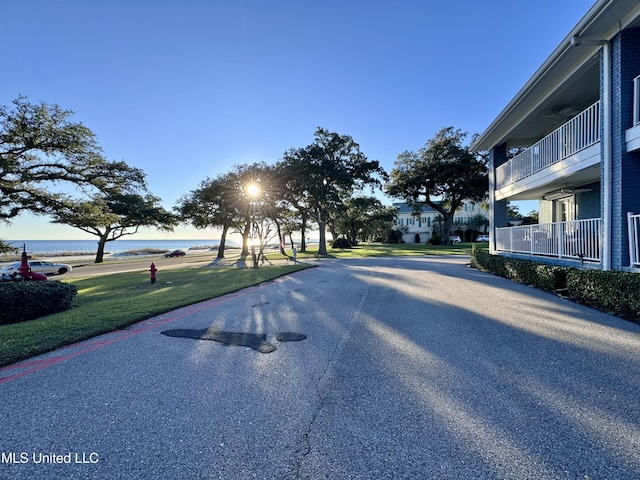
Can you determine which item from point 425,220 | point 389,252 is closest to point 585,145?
point 389,252

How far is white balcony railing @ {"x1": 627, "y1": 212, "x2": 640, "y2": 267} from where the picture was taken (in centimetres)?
611

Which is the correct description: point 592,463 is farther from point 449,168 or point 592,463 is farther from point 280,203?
point 449,168

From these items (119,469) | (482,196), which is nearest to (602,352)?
(119,469)

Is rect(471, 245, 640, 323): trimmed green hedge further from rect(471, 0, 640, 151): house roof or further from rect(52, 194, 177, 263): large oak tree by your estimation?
rect(52, 194, 177, 263): large oak tree

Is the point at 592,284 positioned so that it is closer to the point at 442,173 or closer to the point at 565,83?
the point at 565,83

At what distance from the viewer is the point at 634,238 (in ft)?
20.3

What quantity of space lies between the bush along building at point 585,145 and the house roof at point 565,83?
24 mm

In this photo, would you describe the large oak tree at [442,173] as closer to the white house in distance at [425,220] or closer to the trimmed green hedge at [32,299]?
the white house in distance at [425,220]

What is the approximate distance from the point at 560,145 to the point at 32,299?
14.3 m

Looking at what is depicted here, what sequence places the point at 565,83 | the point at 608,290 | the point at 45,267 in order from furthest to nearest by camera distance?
the point at 45,267 < the point at 565,83 < the point at 608,290

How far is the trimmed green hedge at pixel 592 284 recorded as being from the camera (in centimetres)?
522

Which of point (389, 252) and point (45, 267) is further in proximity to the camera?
point (389, 252)

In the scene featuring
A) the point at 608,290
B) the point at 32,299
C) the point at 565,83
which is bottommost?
the point at 32,299

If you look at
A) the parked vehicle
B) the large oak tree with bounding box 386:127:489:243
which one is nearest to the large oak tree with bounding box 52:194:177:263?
the parked vehicle
